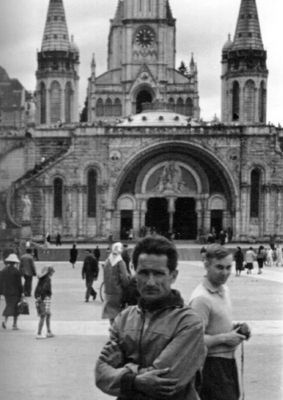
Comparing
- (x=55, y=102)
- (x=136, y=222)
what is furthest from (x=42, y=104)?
(x=136, y=222)

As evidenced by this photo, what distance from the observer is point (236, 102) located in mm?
60938

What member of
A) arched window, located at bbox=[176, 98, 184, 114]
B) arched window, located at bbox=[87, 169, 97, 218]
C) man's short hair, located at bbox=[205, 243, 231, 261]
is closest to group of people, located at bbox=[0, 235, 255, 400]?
man's short hair, located at bbox=[205, 243, 231, 261]

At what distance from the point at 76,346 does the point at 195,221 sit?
44.2 meters

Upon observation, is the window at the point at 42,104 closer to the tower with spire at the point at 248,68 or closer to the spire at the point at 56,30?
the spire at the point at 56,30

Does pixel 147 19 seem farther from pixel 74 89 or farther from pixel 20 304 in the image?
pixel 20 304

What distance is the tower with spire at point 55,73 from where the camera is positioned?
60.5m

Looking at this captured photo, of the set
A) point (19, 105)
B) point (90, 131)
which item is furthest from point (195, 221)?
point (19, 105)

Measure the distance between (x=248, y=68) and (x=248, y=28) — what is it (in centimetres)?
259

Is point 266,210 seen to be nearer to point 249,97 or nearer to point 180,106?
point 249,97

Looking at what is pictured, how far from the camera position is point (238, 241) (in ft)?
178

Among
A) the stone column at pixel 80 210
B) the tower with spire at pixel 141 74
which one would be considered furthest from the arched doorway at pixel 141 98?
the stone column at pixel 80 210

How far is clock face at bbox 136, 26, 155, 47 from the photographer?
213ft

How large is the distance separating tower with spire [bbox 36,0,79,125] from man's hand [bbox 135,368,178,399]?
56378mm

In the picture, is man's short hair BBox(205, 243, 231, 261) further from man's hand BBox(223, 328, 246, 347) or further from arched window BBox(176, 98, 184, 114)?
arched window BBox(176, 98, 184, 114)
